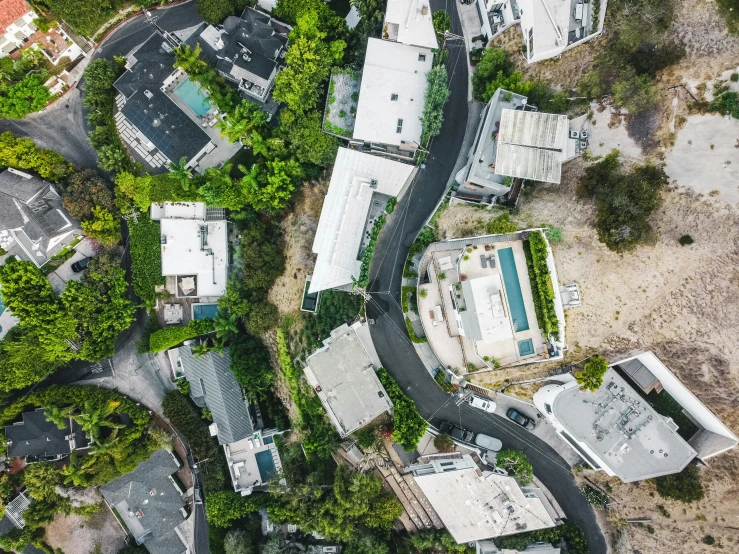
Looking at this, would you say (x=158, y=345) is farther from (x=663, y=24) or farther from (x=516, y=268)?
(x=663, y=24)

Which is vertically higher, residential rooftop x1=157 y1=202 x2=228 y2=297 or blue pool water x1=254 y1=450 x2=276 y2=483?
residential rooftop x1=157 y1=202 x2=228 y2=297

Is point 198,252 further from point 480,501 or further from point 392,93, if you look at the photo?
point 480,501

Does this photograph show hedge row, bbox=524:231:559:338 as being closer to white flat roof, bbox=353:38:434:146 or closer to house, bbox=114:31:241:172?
white flat roof, bbox=353:38:434:146

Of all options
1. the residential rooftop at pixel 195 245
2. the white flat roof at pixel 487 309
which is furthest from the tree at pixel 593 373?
the residential rooftop at pixel 195 245

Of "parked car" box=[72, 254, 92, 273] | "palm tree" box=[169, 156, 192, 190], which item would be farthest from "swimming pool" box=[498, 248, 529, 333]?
"parked car" box=[72, 254, 92, 273]

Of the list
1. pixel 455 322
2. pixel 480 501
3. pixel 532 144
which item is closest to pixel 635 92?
pixel 532 144

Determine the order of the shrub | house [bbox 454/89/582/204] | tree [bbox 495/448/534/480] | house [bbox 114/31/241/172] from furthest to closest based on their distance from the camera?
house [bbox 114/31/241/172], the shrub, tree [bbox 495/448/534/480], house [bbox 454/89/582/204]
